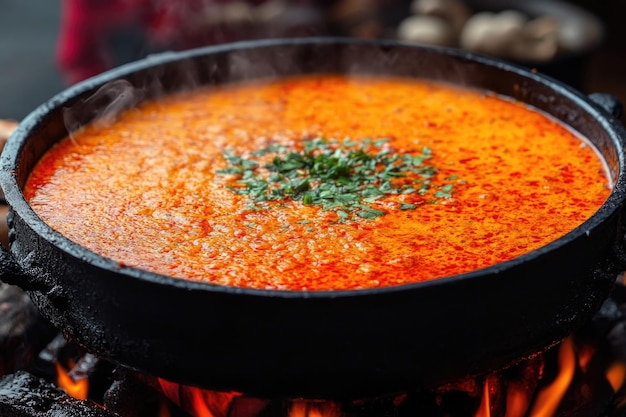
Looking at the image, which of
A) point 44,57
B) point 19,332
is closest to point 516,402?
point 19,332

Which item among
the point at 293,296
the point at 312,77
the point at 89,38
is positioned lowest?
the point at 89,38

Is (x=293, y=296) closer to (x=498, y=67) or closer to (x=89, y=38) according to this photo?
(x=498, y=67)

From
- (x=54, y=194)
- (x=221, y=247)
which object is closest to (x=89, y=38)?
(x=54, y=194)

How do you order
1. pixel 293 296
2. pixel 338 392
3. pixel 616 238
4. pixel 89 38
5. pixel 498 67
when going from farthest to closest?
pixel 89 38 < pixel 498 67 < pixel 616 238 < pixel 338 392 < pixel 293 296

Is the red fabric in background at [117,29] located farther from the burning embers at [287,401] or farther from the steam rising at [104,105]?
the burning embers at [287,401]

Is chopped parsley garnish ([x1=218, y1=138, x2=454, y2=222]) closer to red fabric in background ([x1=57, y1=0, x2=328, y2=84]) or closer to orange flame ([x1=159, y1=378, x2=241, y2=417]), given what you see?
orange flame ([x1=159, y1=378, x2=241, y2=417])

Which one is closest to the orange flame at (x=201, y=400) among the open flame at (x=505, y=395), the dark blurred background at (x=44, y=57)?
the open flame at (x=505, y=395)
